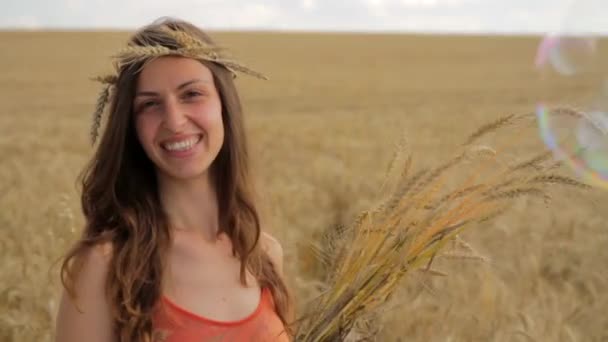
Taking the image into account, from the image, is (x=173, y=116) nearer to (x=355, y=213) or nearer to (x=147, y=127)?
(x=147, y=127)

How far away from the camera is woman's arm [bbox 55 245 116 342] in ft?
5.45

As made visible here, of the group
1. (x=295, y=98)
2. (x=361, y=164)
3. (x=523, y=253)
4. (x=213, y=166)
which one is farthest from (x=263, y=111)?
(x=213, y=166)

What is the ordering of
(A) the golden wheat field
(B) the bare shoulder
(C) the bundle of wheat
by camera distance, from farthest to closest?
(A) the golden wheat field, (B) the bare shoulder, (C) the bundle of wheat

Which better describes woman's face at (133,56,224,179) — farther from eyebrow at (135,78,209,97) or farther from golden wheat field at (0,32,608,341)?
golden wheat field at (0,32,608,341)

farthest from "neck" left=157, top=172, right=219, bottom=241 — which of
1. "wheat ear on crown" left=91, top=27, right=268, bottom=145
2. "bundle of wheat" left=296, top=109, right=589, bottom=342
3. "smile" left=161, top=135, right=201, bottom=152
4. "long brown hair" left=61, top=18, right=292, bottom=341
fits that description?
"bundle of wheat" left=296, top=109, right=589, bottom=342

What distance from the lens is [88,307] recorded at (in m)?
1.67

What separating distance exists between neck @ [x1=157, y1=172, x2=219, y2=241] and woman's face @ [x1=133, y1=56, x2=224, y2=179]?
0.21ft

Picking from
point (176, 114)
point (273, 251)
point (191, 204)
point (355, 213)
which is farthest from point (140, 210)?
point (355, 213)

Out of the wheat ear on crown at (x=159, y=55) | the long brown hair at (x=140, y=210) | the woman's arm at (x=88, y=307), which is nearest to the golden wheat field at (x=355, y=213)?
the wheat ear on crown at (x=159, y=55)

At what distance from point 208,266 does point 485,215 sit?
764mm

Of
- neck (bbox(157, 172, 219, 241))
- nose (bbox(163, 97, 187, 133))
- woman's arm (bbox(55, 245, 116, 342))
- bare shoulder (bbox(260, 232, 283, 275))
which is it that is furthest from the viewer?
bare shoulder (bbox(260, 232, 283, 275))

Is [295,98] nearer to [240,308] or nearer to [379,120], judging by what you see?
[379,120]

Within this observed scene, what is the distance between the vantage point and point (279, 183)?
6066 millimetres

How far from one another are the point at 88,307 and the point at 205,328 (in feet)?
0.94
